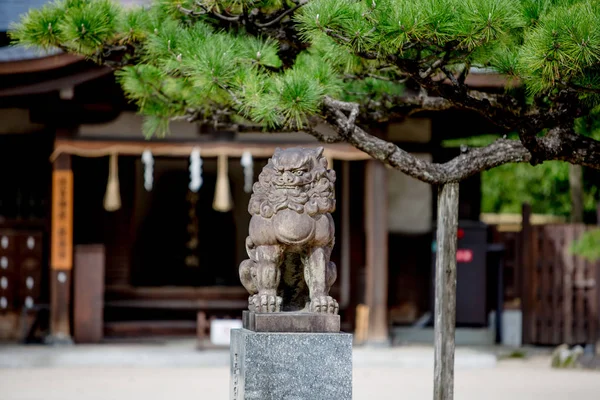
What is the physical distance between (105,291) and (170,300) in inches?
38.9

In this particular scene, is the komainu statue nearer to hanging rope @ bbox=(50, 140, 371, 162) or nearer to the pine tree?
the pine tree

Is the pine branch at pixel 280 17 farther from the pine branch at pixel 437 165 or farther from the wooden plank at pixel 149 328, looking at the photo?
the wooden plank at pixel 149 328

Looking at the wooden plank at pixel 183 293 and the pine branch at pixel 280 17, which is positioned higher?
the pine branch at pixel 280 17

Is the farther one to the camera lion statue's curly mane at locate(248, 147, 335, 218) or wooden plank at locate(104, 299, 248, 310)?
wooden plank at locate(104, 299, 248, 310)

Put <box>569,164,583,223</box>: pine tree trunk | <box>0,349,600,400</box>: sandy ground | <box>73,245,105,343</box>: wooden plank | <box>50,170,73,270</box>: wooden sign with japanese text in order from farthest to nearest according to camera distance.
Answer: <box>569,164,583,223</box>: pine tree trunk < <box>73,245,105,343</box>: wooden plank < <box>50,170,73,270</box>: wooden sign with japanese text < <box>0,349,600,400</box>: sandy ground

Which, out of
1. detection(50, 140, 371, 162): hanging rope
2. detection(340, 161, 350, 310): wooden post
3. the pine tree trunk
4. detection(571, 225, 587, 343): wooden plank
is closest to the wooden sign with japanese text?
detection(50, 140, 371, 162): hanging rope

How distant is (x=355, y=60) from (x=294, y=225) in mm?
1760

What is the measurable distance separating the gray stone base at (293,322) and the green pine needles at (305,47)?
1.42 meters

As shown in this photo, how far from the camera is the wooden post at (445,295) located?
25.6 ft

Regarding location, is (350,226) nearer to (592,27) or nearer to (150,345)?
(150,345)

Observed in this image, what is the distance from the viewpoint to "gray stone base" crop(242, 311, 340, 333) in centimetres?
693

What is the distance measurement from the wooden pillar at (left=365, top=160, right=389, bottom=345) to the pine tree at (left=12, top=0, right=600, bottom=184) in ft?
16.1

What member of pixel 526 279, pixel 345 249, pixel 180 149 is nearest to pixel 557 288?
pixel 526 279

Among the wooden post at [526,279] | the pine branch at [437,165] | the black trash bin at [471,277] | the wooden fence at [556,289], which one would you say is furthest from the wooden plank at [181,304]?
the pine branch at [437,165]
